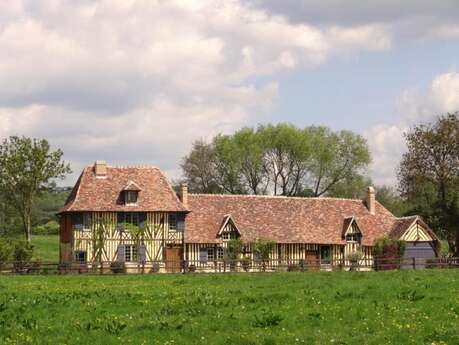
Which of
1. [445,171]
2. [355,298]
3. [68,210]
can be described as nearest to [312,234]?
[445,171]

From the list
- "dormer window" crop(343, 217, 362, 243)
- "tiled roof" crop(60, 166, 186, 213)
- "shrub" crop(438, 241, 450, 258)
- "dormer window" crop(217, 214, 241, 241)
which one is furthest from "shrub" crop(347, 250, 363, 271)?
"tiled roof" crop(60, 166, 186, 213)

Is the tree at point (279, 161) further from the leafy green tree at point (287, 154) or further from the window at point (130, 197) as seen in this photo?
the window at point (130, 197)

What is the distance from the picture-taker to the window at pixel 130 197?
62.7 meters

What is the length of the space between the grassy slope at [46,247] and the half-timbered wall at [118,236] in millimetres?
14367

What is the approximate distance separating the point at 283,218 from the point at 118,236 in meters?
13.9

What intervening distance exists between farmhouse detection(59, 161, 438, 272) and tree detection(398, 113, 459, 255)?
3.59 metres

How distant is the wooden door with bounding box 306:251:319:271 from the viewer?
56.9m

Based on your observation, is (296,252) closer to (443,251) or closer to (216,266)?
(216,266)

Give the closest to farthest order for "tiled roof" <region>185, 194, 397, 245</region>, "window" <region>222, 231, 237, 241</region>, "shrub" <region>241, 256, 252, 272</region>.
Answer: "shrub" <region>241, 256, 252, 272</region> < "window" <region>222, 231, 237, 241</region> < "tiled roof" <region>185, 194, 397, 245</region>

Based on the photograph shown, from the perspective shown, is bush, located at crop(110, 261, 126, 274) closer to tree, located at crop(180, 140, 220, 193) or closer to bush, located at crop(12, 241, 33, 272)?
bush, located at crop(12, 241, 33, 272)

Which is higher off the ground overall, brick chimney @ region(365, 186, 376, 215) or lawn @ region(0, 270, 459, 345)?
brick chimney @ region(365, 186, 376, 215)

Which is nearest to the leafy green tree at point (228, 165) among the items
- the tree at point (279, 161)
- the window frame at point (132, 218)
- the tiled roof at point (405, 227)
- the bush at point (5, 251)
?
the tree at point (279, 161)

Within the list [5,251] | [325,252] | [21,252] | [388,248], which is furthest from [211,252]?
[5,251]

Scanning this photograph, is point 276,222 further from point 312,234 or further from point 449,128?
point 449,128
